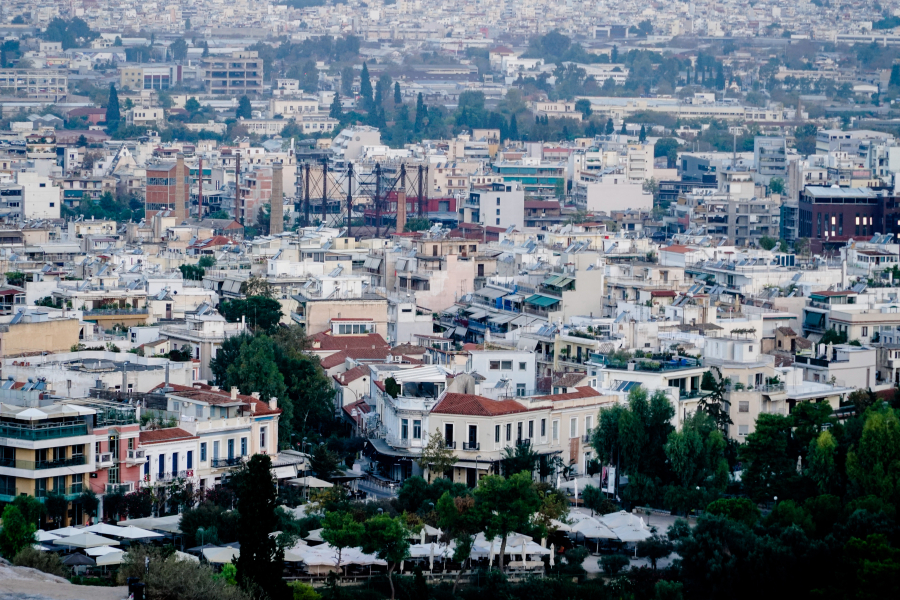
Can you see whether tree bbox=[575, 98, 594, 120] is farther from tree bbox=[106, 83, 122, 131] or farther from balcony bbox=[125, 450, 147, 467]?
balcony bbox=[125, 450, 147, 467]

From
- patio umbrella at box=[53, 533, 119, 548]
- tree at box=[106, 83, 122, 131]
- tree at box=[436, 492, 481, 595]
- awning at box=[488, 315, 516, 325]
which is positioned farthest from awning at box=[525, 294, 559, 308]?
tree at box=[106, 83, 122, 131]

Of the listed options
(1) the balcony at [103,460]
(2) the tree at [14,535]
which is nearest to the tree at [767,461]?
(1) the balcony at [103,460]

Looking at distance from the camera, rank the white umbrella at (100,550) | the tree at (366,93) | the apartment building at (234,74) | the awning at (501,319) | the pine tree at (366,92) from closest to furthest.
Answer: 1. the white umbrella at (100,550)
2. the awning at (501,319)
3. the tree at (366,93)
4. the pine tree at (366,92)
5. the apartment building at (234,74)

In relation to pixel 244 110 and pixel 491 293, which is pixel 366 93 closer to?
pixel 244 110

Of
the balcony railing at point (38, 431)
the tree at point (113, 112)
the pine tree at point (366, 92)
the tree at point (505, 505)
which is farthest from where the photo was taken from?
the pine tree at point (366, 92)

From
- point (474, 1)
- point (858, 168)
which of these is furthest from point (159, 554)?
point (474, 1)

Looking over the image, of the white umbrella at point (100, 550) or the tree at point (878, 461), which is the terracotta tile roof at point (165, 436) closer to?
the white umbrella at point (100, 550)

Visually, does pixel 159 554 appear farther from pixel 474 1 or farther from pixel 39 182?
pixel 474 1
